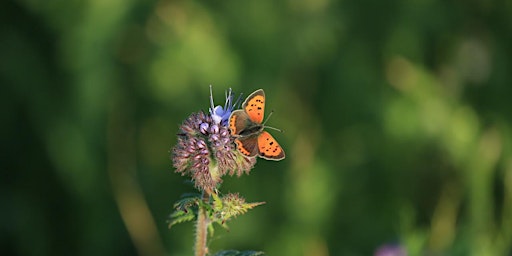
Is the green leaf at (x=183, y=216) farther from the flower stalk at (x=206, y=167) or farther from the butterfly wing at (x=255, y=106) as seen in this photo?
the butterfly wing at (x=255, y=106)

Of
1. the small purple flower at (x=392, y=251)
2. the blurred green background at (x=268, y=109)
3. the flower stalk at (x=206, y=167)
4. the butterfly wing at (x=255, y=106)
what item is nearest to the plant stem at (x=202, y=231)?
the flower stalk at (x=206, y=167)

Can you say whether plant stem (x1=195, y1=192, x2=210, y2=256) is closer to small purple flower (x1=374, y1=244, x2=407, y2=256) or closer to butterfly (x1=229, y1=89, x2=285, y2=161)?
butterfly (x1=229, y1=89, x2=285, y2=161)

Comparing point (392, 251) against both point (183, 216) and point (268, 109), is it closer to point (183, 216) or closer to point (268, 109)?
point (268, 109)

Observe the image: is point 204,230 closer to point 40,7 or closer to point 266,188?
point 266,188

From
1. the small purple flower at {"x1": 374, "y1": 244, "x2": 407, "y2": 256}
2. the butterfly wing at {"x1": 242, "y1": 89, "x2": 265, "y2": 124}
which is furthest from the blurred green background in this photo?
the butterfly wing at {"x1": 242, "y1": 89, "x2": 265, "y2": 124}

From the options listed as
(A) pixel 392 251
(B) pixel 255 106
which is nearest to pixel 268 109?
(A) pixel 392 251

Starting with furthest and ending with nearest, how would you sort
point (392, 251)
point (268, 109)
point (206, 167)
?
point (268, 109) → point (392, 251) → point (206, 167)

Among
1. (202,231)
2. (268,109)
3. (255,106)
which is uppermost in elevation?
(268,109)
